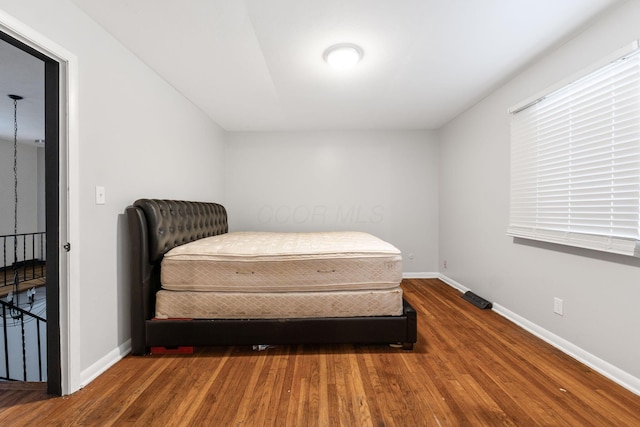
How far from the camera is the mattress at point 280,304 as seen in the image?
74.3 inches

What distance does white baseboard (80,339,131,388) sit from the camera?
1.54 metres

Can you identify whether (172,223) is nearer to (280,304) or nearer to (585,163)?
(280,304)

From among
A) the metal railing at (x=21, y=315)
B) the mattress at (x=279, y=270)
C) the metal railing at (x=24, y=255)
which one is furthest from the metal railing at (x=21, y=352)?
the mattress at (x=279, y=270)

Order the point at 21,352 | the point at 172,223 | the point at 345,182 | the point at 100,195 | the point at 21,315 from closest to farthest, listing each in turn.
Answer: the point at 100,195
the point at 172,223
the point at 21,315
the point at 21,352
the point at 345,182

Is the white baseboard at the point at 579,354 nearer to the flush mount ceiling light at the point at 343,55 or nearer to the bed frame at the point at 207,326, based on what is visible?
the bed frame at the point at 207,326

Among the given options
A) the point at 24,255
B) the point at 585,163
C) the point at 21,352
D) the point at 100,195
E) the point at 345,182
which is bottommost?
the point at 21,352

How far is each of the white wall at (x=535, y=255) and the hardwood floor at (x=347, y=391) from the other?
21 centimetres

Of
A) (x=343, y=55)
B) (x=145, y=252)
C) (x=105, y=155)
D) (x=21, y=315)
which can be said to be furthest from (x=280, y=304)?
(x=21, y=315)

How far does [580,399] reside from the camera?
1.40 meters

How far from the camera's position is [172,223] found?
211 centimetres

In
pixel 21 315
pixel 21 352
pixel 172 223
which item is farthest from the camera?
pixel 21 352

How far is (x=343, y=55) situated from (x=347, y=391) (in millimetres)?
2285

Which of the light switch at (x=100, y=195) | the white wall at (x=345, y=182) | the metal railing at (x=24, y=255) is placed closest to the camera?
the light switch at (x=100, y=195)

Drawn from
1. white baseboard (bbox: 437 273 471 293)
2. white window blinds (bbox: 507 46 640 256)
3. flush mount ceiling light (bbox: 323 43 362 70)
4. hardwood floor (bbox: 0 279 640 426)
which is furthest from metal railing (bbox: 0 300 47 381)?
white window blinds (bbox: 507 46 640 256)
